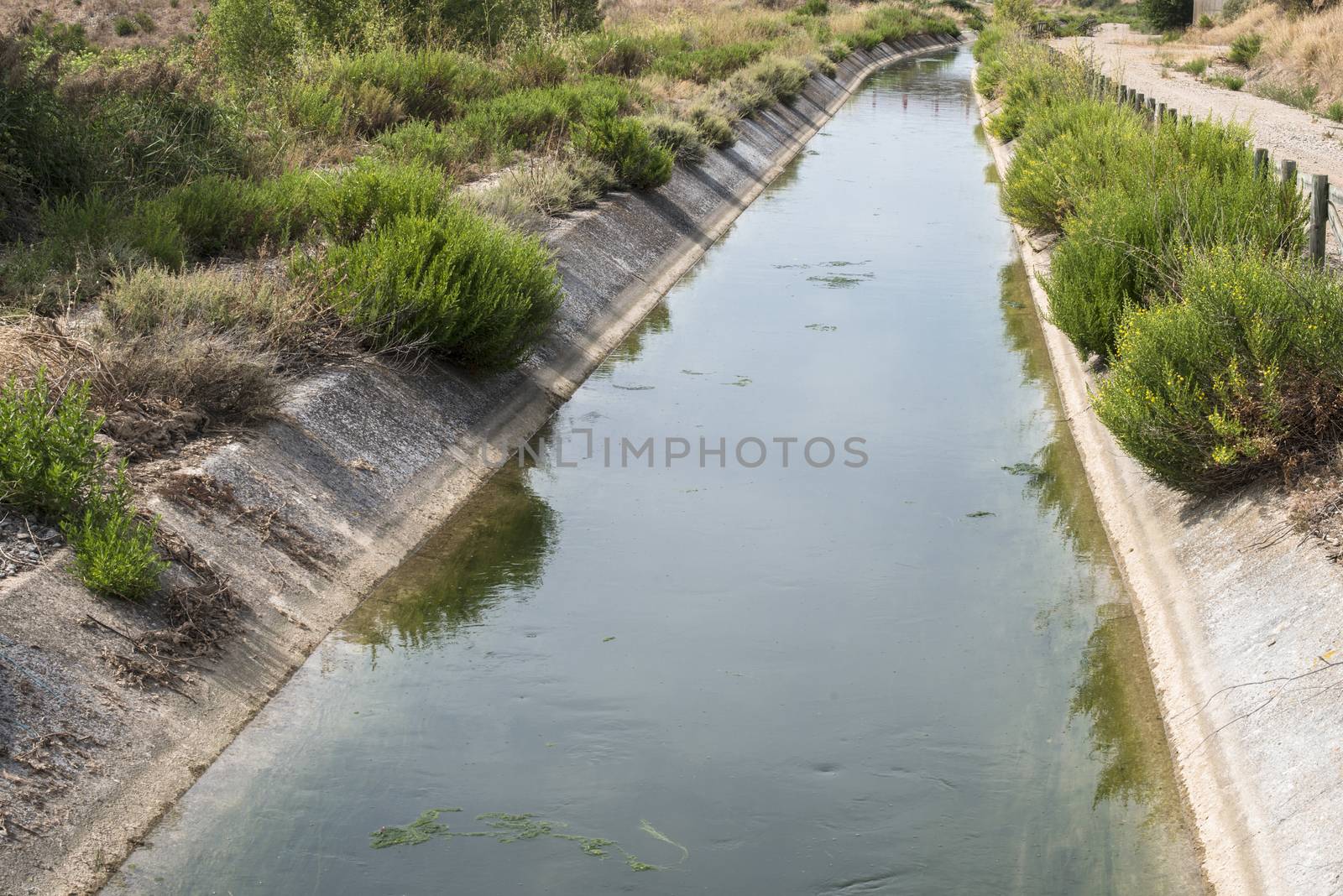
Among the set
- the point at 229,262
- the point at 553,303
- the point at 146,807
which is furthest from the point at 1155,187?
the point at 146,807

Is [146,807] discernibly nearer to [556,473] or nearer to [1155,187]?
[556,473]

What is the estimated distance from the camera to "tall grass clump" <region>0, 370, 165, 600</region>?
643 cm

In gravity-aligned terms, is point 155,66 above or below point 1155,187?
above

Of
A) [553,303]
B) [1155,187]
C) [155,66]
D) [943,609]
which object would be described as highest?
[155,66]

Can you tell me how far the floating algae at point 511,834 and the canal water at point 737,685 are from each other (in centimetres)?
1

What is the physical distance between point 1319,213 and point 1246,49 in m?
32.7

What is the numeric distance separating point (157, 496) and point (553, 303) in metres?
4.93

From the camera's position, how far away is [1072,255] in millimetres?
11484

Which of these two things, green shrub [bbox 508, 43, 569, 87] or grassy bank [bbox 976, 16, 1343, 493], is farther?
green shrub [bbox 508, 43, 569, 87]

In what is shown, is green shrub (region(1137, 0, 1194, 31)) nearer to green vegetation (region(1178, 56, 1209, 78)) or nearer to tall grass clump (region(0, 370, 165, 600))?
green vegetation (region(1178, 56, 1209, 78))

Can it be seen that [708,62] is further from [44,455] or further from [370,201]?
[44,455]

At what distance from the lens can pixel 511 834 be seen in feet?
19.5

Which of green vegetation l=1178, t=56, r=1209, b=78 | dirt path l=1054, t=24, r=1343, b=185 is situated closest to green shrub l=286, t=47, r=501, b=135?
dirt path l=1054, t=24, r=1343, b=185

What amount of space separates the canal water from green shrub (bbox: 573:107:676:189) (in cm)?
588
